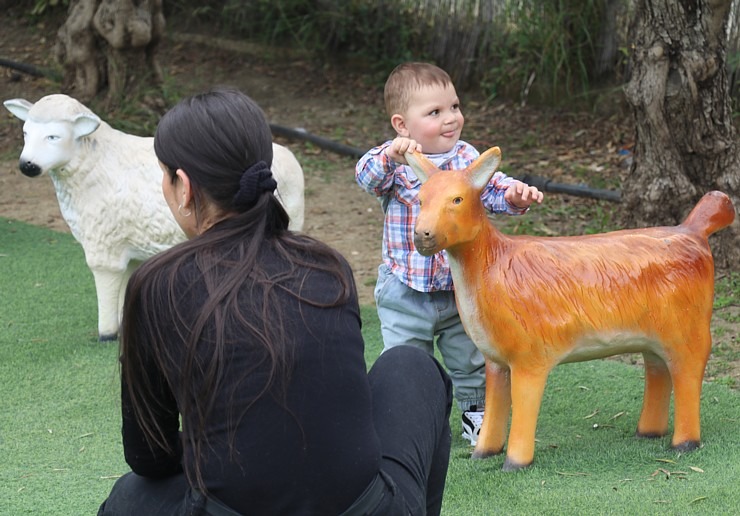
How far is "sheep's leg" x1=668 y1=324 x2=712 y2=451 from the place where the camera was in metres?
3.42

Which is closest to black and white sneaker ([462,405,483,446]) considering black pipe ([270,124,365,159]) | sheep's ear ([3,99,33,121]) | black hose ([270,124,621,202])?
sheep's ear ([3,99,33,121])

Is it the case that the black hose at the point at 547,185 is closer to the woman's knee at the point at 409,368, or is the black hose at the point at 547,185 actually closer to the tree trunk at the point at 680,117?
the tree trunk at the point at 680,117

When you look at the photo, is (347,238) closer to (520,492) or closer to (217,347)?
(520,492)

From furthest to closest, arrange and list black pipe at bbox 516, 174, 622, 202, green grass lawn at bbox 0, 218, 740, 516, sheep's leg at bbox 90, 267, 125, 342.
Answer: black pipe at bbox 516, 174, 622, 202, sheep's leg at bbox 90, 267, 125, 342, green grass lawn at bbox 0, 218, 740, 516

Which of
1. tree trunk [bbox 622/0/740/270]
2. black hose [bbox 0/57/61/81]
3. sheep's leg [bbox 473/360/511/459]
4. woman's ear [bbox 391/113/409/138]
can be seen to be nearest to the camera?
sheep's leg [bbox 473/360/511/459]

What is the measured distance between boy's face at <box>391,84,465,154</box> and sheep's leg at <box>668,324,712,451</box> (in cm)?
107

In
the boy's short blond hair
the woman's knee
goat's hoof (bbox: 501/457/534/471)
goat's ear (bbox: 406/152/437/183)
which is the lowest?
goat's hoof (bbox: 501/457/534/471)

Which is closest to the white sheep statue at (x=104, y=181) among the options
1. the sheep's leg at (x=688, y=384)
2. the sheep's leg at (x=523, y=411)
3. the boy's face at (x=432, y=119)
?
the boy's face at (x=432, y=119)

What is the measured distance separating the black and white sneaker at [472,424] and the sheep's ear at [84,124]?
7.11ft

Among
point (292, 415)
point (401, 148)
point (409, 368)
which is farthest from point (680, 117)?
point (292, 415)

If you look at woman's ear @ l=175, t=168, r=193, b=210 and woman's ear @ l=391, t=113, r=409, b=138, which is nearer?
woman's ear @ l=175, t=168, r=193, b=210

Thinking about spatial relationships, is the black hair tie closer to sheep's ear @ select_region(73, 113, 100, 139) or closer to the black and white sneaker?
the black and white sneaker

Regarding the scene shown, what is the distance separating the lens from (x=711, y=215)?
3.54 meters

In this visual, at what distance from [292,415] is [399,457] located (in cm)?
36
